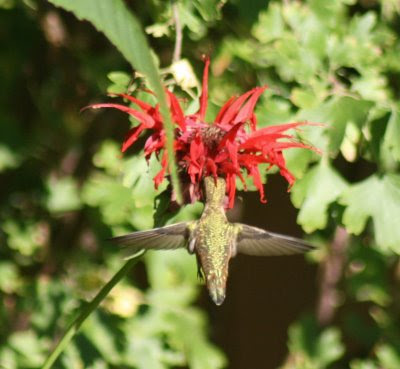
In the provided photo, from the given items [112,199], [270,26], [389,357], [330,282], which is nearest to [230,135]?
[270,26]

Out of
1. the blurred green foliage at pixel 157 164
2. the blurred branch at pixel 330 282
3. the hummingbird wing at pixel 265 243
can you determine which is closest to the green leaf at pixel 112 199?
the blurred green foliage at pixel 157 164

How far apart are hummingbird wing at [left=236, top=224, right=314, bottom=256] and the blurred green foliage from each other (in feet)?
0.38

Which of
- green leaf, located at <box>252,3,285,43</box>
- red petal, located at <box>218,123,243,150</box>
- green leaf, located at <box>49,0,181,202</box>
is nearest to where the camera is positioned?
green leaf, located at <box>49,0,181,202</box>

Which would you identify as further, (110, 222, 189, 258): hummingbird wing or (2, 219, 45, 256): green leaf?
(2, 219, 45, 256): green leaf

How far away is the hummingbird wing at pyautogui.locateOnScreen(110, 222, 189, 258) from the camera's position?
1.14 meters

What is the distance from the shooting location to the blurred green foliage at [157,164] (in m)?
1.51

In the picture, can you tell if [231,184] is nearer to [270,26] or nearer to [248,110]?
[248,110]

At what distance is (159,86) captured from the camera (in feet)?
2.50

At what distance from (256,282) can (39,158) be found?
1.31 m

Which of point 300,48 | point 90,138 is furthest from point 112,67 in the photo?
point 300,48

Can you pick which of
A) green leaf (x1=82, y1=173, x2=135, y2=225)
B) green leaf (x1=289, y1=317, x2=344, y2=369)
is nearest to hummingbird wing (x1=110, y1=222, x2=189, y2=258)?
green leaf (x1=82, y1=173, x2=135, y2=225)

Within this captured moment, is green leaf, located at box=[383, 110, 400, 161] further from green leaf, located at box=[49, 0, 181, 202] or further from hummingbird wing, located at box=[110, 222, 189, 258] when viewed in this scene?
green leaf, located at box=[49, 0, 181, 202]

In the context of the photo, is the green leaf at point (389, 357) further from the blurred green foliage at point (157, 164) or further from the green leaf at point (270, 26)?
the green leaf at point (270, 26)

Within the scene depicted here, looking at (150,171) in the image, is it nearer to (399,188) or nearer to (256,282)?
(399,188)
